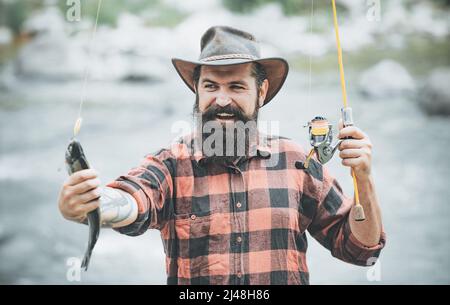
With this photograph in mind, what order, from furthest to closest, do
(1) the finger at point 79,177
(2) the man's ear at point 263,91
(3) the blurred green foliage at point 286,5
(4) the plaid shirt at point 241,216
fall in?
(3) the blurred green foliage at point 286,5, (2) the man's ear at point 263,91, (4) the plaid shirt at point 241,216, (1) the finger at point 79,177

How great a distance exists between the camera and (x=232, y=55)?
1.81 m

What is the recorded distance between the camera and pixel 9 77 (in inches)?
99.2

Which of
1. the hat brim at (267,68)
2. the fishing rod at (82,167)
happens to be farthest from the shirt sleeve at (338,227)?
the fishing rod at (82,167)

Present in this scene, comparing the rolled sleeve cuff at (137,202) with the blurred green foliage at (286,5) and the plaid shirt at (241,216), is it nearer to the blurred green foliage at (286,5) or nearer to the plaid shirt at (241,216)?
the plaid shirt at (241,216)

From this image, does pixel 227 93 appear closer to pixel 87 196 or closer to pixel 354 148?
pixel 354 148

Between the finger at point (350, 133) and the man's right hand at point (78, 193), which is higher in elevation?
the finger at point (350, 133)

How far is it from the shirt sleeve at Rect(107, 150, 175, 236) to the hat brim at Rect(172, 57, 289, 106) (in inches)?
11.3

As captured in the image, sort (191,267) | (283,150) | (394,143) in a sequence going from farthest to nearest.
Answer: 1. (394,143)
2. (283,150)
3. (191,267)

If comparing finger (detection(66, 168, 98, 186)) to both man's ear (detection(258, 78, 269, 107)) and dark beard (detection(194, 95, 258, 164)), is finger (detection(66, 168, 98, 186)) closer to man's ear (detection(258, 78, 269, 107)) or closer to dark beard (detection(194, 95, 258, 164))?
dark beard (detection(194, 95, 258, 164))

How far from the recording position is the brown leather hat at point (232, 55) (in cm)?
182
